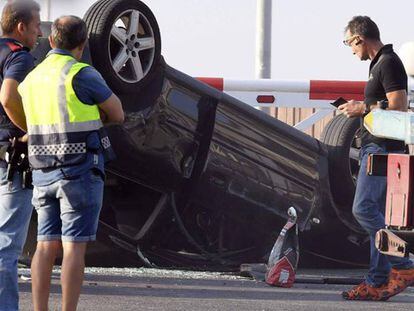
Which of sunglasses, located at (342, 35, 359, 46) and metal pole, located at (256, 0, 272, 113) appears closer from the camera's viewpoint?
sunglasses, located at (342, 35, 359, 46)

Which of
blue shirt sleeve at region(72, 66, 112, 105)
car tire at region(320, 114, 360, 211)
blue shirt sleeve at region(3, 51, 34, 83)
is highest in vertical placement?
blue shirt sleeve at region(3, 51, 34, 83)

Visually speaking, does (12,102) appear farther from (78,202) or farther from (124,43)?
(124,43)

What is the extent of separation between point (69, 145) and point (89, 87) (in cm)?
30

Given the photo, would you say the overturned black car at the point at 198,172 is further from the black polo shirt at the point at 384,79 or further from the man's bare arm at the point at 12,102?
the man's bare arm at the point at 12,102

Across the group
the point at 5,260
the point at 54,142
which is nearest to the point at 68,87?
the point at 54,142

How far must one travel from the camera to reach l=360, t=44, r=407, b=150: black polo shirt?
858cm

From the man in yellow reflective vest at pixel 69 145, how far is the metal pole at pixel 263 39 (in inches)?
480

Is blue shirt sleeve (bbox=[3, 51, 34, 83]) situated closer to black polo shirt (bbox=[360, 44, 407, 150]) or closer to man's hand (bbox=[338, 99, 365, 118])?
man's hand (bbox=[338, 99, 365, 118])

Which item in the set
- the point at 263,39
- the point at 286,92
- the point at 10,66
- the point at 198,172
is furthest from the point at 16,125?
the point at 263,39

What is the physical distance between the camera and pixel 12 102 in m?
6.81

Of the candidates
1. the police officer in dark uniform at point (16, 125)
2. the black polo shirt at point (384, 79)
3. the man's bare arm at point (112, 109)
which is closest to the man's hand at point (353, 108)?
the black polo shirt at point (384, 79)

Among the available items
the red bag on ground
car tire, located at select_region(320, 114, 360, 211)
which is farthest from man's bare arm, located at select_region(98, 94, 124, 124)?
car tire, located at select_region(320, 114, 360, 211)

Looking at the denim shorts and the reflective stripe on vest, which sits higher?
the reflective stripe on vest

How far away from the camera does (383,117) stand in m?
6.23
